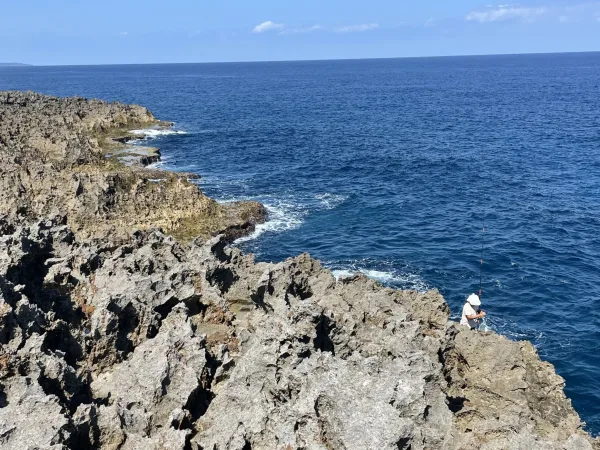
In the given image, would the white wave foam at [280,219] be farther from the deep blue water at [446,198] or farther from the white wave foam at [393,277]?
the white wave foam at [393,277]

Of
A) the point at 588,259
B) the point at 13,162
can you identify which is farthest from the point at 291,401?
the point at 13,162

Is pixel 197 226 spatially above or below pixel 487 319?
above

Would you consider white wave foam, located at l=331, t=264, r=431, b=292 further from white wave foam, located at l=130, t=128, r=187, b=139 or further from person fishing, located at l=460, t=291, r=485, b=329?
white wave foam, located at l=130, t=128, r=187, b=139

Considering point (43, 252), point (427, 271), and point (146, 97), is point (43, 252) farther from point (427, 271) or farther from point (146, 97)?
point (146, 97)

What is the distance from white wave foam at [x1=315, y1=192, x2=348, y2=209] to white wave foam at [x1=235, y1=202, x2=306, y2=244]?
10.9ft

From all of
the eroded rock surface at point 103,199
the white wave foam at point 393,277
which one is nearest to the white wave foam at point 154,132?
the eroded rock surface at point 103,199

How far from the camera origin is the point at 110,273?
73.2 feet

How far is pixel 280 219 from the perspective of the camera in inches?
2023

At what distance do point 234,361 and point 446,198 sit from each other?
4682 centimetres

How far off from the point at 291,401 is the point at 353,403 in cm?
181

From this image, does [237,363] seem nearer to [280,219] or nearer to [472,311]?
[472,311]

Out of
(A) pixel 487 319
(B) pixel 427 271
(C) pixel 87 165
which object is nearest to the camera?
(A) pixel 487 319

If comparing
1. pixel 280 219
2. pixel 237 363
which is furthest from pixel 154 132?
pixel 237 363

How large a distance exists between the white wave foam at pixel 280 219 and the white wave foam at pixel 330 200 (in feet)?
10.9
